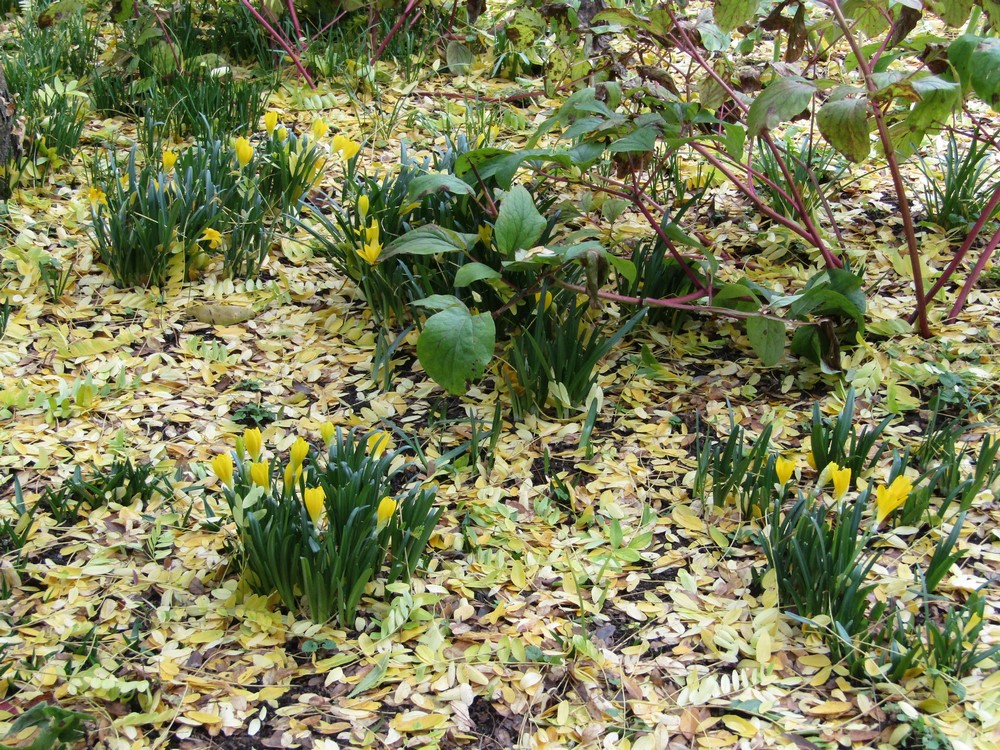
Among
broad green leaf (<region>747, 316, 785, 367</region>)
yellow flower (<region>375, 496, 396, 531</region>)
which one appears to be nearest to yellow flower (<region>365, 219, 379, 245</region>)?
yellow flower (<region>375, 496, 396, 531</region>)

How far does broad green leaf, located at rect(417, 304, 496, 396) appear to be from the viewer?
2.26 m

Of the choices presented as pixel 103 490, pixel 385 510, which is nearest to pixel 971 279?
pixel 385 510

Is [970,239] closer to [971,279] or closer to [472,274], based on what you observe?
[971,279]

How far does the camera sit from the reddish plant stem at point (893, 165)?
6.91ft

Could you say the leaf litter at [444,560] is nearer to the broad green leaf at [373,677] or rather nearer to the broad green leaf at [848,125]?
the broad green leaf at [373,677]

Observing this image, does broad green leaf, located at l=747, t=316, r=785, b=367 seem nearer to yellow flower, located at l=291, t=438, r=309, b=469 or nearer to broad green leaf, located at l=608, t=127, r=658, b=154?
broad green leaf, located at l=608, t=127, r=658, b=154

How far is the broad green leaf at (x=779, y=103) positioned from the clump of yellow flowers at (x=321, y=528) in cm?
112

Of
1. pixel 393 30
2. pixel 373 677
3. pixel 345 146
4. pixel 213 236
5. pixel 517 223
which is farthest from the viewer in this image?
pixel 393 30

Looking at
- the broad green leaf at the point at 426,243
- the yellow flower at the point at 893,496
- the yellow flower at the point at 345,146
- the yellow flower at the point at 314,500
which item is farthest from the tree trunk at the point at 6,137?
the yellow flower at the point at 893,496

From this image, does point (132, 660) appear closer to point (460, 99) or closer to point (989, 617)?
point (989, 617)

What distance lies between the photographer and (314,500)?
1853 millimetres

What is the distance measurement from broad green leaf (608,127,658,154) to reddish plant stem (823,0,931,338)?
501 mm

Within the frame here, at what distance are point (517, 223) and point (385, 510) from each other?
0.89 meters

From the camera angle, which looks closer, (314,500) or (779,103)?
(314,500)
